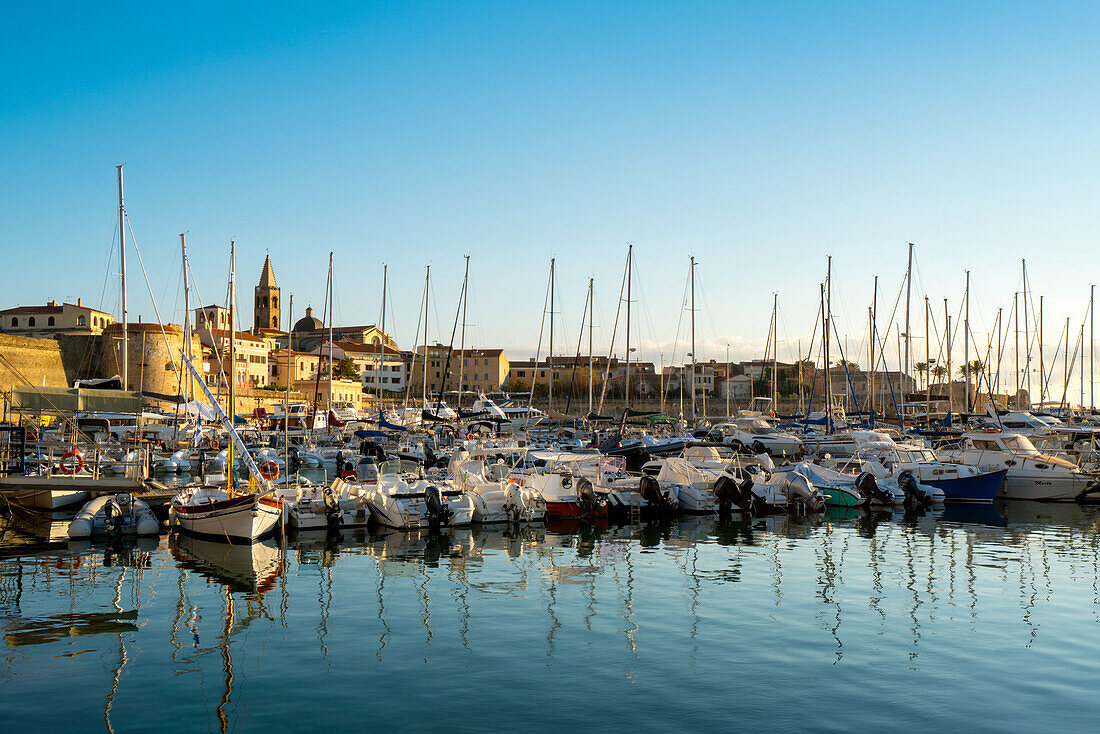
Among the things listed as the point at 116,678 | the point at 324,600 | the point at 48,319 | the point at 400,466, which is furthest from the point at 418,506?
the point at 48,319

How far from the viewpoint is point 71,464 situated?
32.6 metres

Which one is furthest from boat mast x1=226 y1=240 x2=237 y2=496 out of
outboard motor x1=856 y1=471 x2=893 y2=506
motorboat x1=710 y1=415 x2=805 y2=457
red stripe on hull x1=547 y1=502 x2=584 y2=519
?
motorboat x1=710 y1=415 x2=805 y2=457

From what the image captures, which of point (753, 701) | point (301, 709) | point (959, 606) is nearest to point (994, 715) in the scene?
point (753, 701)

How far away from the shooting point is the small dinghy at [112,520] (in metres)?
23.1

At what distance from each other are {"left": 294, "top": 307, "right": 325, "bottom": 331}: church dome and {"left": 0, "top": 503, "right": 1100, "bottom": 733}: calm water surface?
14427 centimetres

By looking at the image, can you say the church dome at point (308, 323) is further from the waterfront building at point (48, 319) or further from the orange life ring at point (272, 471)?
the orange life ring at point (272, 471)

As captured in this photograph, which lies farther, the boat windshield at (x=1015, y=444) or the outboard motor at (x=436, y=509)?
the boat windshield at (x=1015, y=444)

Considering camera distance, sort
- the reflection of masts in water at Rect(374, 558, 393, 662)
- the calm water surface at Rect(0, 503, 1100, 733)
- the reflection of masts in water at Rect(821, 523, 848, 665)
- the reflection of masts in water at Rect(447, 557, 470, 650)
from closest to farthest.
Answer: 1. the calm water surface at Rect(0, 503, 1100, 733)
2. the reflection of masts in water at Rect(374, 558, 393, 662)
3. the reflection of masts in water at Rect(821, 523, 848, 665)
4. the reflection of masts in water at Rect(447, 557, 470, 650)

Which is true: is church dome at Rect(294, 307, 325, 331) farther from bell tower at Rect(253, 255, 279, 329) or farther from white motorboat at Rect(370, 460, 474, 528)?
white motorboat at Rect(370, 460, 474, 528)

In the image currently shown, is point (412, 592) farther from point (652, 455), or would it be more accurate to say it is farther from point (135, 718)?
point (652, 455)

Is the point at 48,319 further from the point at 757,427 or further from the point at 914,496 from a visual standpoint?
the point at 914,496

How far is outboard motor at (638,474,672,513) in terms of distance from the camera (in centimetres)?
2889

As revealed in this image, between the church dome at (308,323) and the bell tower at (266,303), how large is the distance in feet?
15.6

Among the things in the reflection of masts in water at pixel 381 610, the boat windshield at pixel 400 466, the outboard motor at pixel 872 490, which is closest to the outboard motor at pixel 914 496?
the outboard motor at pixel 872 490
